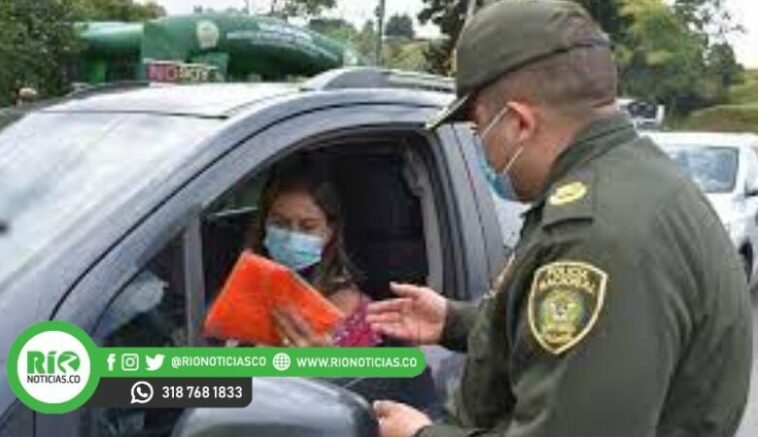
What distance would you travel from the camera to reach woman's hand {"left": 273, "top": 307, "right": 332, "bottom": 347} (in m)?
2.64

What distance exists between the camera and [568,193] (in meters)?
1.95

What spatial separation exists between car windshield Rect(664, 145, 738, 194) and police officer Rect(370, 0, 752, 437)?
9.66 meters

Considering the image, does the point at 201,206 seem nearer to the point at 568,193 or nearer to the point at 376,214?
the point at 568,193

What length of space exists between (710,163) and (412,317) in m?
9.72

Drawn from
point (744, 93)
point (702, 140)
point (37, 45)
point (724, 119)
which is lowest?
point (744, 93)

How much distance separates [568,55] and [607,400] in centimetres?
54

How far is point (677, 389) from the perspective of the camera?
2.00 meters

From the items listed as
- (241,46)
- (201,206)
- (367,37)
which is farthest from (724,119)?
(201,206)

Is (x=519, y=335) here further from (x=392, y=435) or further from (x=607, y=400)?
(x=392, y=435)

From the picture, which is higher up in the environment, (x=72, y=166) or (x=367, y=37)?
(x=72, y=166)

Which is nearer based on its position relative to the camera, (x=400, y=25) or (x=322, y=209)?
(x=322, y=209)

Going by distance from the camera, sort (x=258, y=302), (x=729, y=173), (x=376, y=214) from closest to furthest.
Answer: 1. (x=258, y=302)
2. (x=376, y=214)
3. (x=729, y=173)

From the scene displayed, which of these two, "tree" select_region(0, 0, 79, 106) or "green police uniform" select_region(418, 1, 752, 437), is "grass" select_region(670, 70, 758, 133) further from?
"green police uniform" select_region(418, 1, 752, 437)

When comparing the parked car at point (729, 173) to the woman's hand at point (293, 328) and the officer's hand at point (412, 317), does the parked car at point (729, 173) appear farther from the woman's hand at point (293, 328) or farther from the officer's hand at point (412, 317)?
the woman's hand at point (293, 328)
